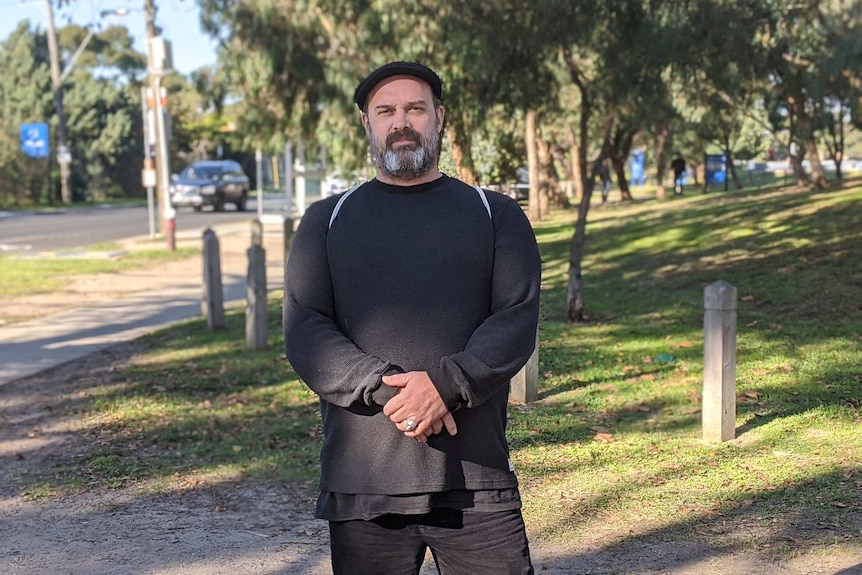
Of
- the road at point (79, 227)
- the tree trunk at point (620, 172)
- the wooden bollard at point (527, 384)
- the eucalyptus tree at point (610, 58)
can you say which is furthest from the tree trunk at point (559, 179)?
the wooden bollard at point (527, 384)

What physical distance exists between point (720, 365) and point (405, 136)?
12.9 feet

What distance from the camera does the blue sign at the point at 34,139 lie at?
159 ft

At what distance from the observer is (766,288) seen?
11.8m

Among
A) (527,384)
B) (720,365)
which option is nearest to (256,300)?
(527,384)

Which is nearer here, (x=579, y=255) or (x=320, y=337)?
(x=320, y=337)

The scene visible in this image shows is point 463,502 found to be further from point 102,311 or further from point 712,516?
point 102,311

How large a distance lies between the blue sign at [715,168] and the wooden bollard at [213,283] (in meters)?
31.2

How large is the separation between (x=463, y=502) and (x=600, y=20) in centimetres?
815

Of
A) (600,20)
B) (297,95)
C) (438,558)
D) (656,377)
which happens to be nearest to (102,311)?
(297,95)

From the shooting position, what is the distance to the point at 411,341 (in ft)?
9.12

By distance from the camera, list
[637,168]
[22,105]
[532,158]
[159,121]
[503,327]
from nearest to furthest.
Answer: [503,327] < [159,121] < [532,158] < [22,105] < [637,168]

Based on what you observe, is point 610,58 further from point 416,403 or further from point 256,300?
point 416,403

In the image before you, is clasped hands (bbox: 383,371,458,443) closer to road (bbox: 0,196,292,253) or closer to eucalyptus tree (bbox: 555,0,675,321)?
eucalyptus tree (bbox: 555,0,675,321)

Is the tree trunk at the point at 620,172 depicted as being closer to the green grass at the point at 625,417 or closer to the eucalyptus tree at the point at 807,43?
the eucalyptus tree at the point at 807,43
